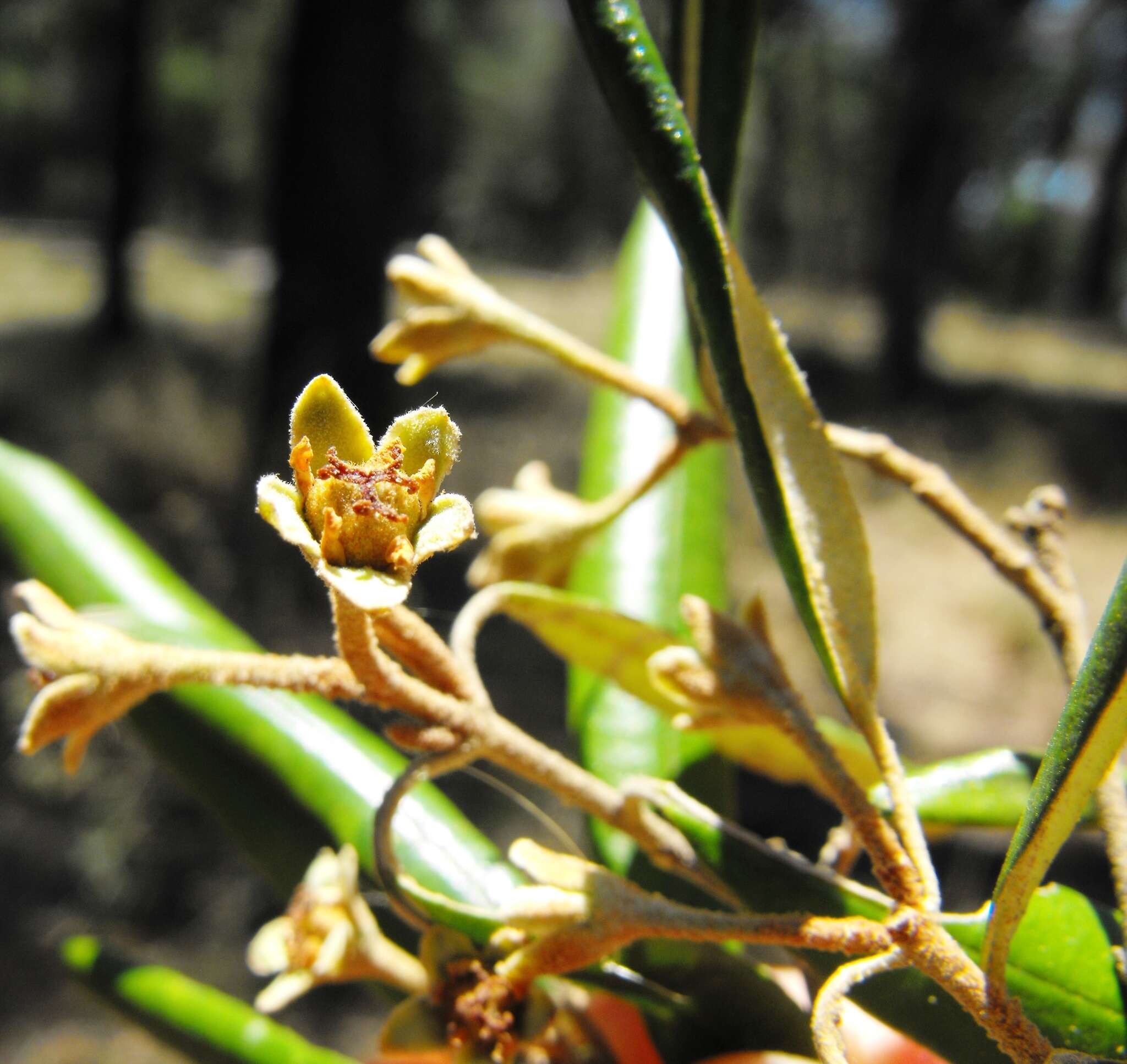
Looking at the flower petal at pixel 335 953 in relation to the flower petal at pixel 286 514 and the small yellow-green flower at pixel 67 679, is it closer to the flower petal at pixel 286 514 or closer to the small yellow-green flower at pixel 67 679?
the small yellow-green flower at pixel 67 679

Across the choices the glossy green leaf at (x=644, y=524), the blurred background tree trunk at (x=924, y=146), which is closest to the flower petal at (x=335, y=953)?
the glossy green leaf at (x=644, y=524)

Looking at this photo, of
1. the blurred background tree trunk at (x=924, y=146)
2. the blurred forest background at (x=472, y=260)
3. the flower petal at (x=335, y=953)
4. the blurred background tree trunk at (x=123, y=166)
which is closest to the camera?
the flower petal at (x=335, y=953)

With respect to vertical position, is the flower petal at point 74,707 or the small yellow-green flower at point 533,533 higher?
the flower petal at point 74,707

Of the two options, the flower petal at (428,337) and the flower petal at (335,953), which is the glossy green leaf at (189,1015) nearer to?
the flower petal at (335,953)

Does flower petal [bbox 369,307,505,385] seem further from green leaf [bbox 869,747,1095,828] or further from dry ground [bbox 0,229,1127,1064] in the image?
green leaf [bbox 869,747,1095,828]

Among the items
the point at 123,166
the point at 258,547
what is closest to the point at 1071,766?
the point at 258,547

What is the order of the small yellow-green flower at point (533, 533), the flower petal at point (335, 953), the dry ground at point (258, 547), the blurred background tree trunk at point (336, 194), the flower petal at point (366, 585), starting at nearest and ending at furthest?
the flower petal at point (366, 585) → the flower petal at point (335, 953) → the small yellow-green flower at point (533, 533) → the dry ground at point (258, 547) → the blurred background tree trunk at point (336, 194)

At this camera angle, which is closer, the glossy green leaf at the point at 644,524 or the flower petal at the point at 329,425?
the flower petal at the point at 329,425
